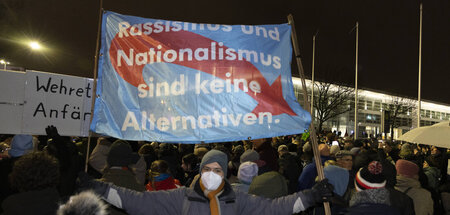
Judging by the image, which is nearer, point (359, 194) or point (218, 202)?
point (218, 202)

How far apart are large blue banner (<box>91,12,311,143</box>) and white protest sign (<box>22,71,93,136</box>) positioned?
66cm

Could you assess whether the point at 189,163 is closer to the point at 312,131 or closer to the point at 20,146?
the point at 20,146

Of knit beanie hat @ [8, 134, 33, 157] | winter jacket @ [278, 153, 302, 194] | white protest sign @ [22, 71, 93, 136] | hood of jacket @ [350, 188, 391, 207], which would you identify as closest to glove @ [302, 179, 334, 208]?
hood of jacket @ [350, 188, 391, 207]

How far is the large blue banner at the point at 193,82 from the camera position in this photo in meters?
3.81

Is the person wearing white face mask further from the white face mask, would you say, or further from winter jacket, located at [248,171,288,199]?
winter jacket, located at [248,171,288,199]

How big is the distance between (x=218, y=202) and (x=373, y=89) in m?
73.0

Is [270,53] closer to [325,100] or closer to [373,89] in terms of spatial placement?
[325,100]

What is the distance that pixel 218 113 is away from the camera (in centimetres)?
384

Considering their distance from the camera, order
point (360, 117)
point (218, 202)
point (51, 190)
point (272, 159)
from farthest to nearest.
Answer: point (360, 117) → point (272, 159) → point (218, 202) → point (51, 190)

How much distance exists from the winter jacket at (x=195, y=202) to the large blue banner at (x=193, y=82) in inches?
32.0

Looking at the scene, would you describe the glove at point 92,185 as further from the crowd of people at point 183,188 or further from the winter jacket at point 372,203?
the winter jacket at point 372,203

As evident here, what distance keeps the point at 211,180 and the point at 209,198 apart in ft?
0.49

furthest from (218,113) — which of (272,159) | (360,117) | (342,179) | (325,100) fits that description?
(360,117)

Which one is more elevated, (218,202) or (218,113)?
(218,113)
